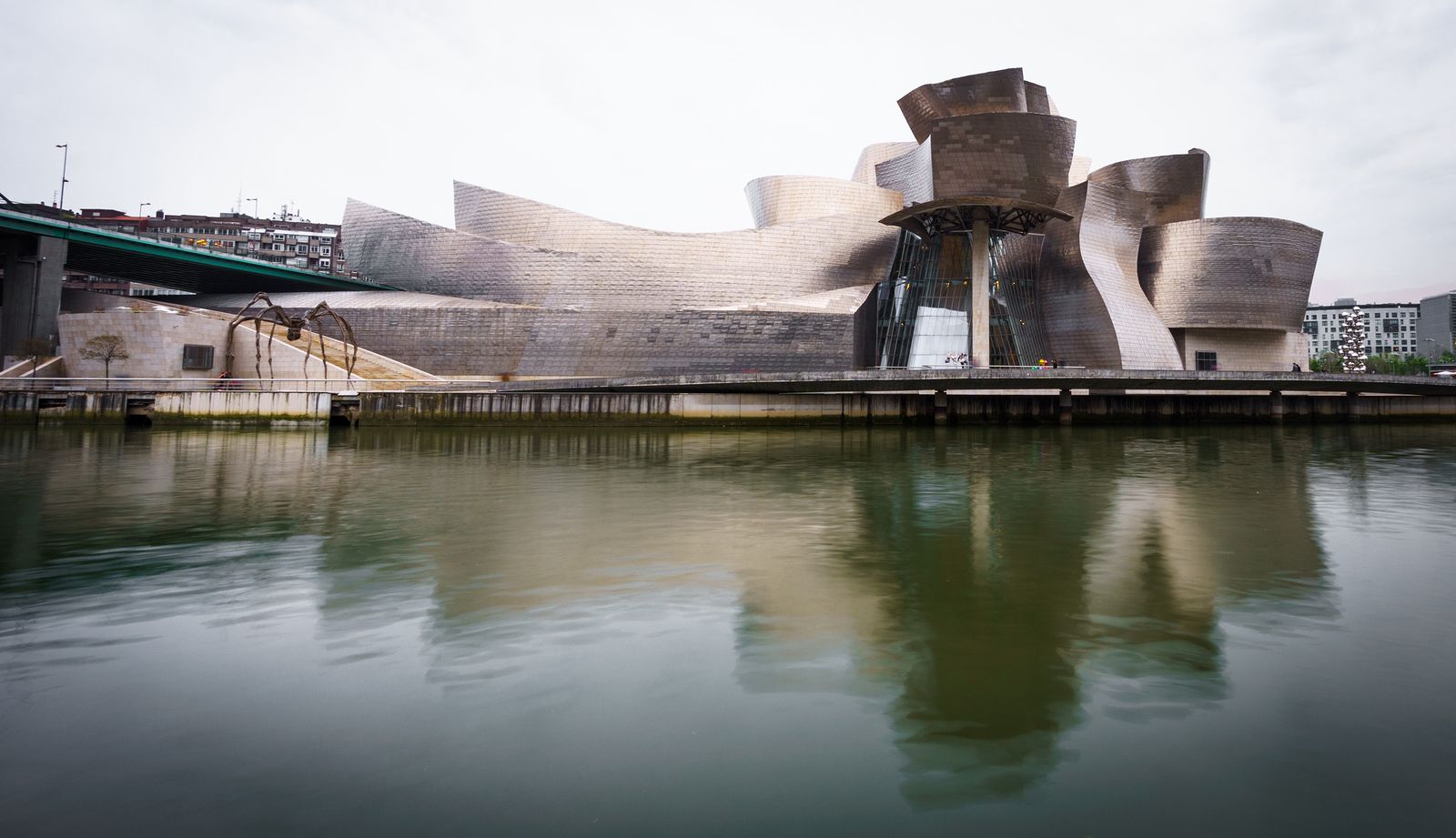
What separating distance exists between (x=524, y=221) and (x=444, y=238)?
156 inches

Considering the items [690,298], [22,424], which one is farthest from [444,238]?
[22,424]

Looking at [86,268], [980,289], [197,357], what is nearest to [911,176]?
[980,289]

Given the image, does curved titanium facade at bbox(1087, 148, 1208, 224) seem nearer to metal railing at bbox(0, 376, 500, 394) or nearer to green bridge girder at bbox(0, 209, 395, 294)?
metal railing at bbox(0, 376, 500, 394)

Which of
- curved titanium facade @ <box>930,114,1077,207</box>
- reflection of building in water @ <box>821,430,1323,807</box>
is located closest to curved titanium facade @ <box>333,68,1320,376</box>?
curved titanium facade @ <box>930,114,1077,207</box>

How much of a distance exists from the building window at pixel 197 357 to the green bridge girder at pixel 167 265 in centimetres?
998

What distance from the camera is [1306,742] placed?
3.09 m

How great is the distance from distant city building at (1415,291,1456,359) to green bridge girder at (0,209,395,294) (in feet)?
400

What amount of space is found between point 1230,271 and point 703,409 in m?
27.9

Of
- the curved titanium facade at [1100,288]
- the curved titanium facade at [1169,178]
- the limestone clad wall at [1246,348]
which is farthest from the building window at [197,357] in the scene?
the limestone clad wall at [1246,348]

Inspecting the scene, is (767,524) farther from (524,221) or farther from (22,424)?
(524,221)

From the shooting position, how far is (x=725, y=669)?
3975 mm

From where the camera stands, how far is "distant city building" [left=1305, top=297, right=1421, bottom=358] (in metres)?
113

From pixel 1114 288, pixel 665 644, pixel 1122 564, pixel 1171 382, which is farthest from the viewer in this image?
pixel 1114 288

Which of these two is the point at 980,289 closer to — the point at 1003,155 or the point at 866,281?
the point at 1003,155
